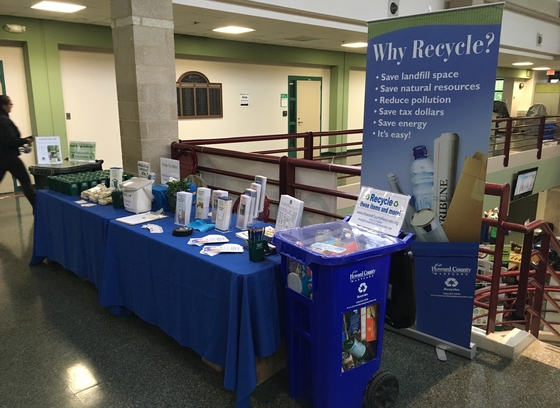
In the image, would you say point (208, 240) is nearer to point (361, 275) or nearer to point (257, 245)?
point (257, 245)

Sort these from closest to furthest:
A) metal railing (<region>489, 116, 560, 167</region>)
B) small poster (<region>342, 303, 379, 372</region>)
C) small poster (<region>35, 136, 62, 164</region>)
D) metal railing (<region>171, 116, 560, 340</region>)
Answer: small poster (<region>342, 303, 379, 372</region>)
metal railing (<region>171, 116, 560, 340</region>)
small poster (<region>35, 136, 62, 164</region>)
metal railing (<region>489, 116, 560, 167</region>)

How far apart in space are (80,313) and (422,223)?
2.45m

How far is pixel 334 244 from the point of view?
2066mm

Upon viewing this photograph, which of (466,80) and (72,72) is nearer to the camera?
(466,80)

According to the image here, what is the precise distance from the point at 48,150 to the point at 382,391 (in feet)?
13.6

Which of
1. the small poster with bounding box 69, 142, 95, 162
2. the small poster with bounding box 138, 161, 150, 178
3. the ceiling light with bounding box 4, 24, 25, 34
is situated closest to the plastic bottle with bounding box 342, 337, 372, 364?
the small poster with bounding box 138, 161, 150, 178

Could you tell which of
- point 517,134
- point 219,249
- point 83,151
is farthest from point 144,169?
point 517,134

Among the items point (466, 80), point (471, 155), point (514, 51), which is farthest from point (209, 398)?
point (514, 51)

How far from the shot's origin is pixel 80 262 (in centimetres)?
349

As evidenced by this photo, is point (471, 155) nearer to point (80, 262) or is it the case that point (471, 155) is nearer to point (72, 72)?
point (80, 262)

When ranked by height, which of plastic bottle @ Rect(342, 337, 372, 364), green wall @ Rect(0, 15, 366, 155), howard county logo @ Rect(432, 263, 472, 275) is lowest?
plastic bottle @ Rect(342, 337, 372, 364)

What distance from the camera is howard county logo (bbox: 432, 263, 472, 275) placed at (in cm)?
256

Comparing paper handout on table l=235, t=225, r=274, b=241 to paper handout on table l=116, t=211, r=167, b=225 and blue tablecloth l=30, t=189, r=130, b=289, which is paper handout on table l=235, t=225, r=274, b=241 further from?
blue tablecloth l=30, t=189, r=130, b=289

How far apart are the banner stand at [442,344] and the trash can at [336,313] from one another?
2.23 feet
